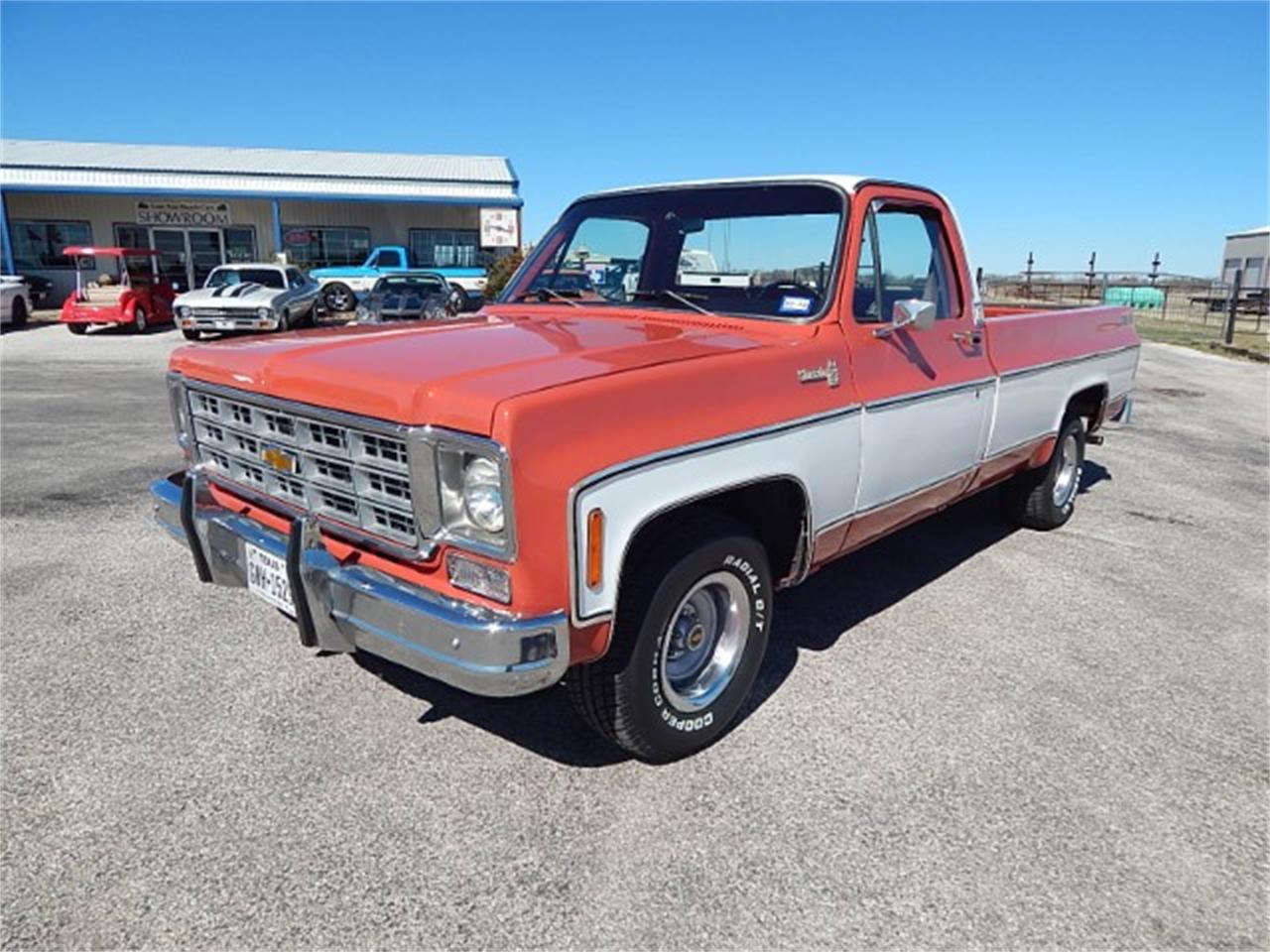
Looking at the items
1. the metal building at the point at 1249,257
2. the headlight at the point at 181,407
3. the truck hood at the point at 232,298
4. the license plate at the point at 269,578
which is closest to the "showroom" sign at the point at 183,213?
the truck hood at the point at 232,298

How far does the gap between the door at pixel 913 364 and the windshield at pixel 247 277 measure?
698 inches

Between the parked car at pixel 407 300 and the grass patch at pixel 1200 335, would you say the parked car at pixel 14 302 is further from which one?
the grass patch at pixel 1200 335

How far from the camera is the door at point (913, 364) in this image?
11.8 feet

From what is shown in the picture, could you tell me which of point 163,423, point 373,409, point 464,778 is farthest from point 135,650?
point 163,423

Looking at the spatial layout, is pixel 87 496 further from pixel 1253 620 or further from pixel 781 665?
pixel 1253 620

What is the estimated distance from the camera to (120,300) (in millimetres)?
20062

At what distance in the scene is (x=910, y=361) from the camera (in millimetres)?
3797

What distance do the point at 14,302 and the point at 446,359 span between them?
949 inches

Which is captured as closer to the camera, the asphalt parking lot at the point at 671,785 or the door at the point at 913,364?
the asphalt parking lot at the point at 671,785

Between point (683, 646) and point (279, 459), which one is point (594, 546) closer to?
point (683, 646)

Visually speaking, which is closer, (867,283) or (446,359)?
(446,359)

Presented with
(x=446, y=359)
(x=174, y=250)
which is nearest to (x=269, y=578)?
(x=446, y=359)

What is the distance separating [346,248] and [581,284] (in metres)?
28.4

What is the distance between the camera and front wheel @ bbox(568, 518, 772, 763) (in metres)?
2.79
